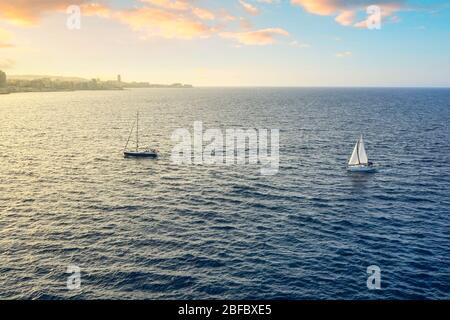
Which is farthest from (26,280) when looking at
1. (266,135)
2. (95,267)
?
(266,135)

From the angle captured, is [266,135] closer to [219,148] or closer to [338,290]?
[219,148]

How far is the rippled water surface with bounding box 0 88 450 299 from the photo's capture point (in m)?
44.8

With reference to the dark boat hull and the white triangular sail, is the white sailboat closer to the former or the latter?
the white triangular sail

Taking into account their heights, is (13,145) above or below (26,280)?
above

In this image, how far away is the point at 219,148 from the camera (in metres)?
122

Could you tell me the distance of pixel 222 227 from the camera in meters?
60.6

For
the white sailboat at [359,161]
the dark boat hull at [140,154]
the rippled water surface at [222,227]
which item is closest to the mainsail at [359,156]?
the white sailboat at [359,161]

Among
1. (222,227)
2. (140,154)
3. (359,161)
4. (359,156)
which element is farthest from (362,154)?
(140,154)

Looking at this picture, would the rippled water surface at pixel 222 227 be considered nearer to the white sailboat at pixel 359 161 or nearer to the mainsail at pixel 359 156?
the white sailboat at pixel 359 161

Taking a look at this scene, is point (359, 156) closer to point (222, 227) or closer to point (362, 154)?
Result: point (362, 154)

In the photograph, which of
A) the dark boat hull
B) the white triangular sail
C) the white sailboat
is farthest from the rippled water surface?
the white triangular sail

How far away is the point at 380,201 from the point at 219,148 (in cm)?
6035

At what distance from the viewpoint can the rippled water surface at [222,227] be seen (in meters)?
44.8

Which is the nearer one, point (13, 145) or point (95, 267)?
point (95, 267)
